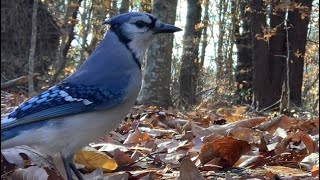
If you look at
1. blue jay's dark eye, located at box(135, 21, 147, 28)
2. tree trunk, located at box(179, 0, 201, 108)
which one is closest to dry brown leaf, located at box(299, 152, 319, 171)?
blue jay's dark eye, located at box(135, 21, 147, 28)

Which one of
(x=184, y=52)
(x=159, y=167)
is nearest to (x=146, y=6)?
(x=184, y=52)

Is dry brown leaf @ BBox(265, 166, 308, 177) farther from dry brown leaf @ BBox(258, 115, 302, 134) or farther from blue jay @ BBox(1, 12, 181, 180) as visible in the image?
dry brown leaf @ BBox(258, 115, 302, 134)

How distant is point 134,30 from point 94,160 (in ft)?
1.81

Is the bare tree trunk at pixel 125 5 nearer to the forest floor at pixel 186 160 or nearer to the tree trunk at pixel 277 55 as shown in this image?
the tree trunk at pixel 277 55

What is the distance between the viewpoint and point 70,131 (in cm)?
194

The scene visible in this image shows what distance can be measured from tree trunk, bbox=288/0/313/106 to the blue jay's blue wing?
16.0 ft

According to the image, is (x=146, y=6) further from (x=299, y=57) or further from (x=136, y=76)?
(x=136, y=76)

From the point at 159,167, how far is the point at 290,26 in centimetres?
486

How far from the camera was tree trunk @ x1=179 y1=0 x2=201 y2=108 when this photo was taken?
11023 mm

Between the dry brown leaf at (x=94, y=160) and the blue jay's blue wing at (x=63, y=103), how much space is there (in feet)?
0.73

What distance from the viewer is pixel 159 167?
89.4 inches

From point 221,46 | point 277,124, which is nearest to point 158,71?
point 277,124

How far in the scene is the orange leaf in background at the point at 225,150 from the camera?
211 centimetres

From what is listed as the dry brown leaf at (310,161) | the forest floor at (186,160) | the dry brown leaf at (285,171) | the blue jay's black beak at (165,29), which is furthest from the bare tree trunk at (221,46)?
the dry brown leaf at (285,171)
